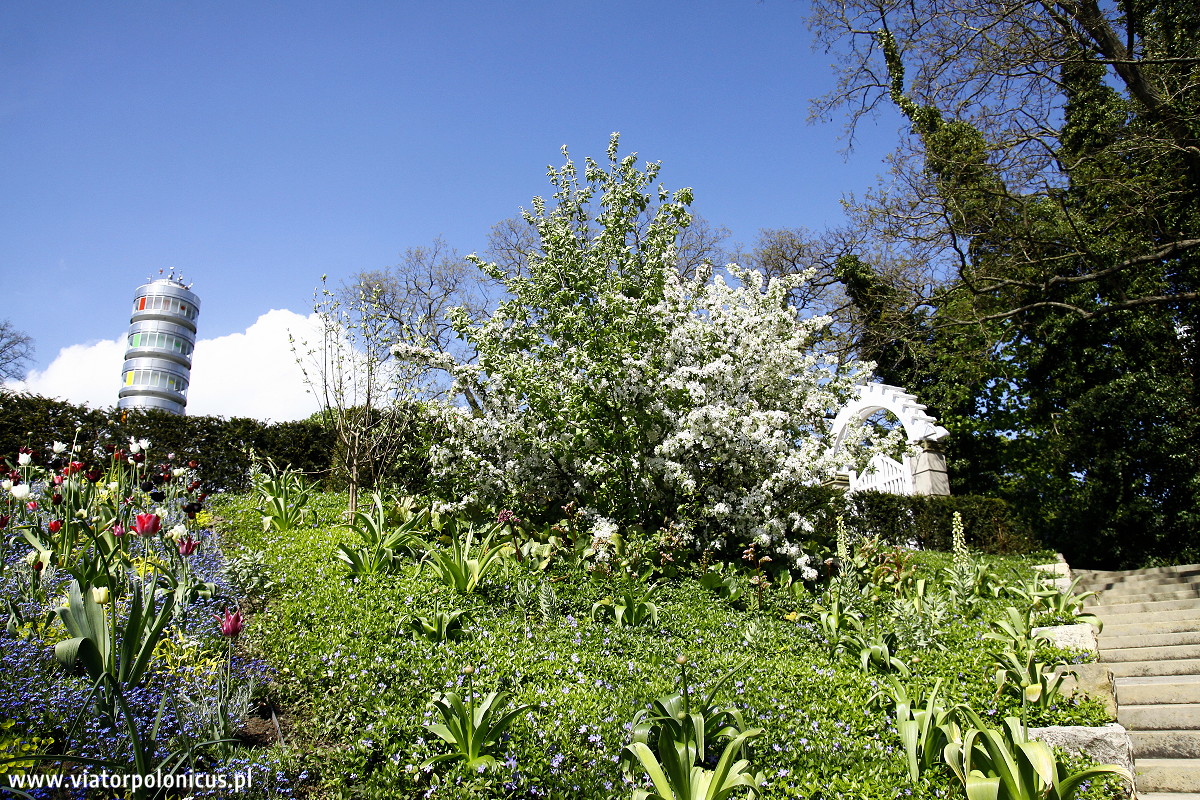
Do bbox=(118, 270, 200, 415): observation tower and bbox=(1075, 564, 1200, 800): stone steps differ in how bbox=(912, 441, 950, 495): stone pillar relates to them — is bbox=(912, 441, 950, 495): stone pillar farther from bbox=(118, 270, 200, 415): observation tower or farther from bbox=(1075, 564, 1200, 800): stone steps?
bbox=(118, 270, 200, 415): observation tower

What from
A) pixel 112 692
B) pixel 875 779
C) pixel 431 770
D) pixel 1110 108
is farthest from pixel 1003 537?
pixel 112 692

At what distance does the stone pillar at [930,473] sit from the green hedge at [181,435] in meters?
9.69

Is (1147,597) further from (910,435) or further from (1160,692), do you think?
(910,435)

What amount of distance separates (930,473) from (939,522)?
1423 mm

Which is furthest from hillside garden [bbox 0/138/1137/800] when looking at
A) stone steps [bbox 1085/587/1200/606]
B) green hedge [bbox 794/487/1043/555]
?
green hedge [bbox 794/487/1043/555]

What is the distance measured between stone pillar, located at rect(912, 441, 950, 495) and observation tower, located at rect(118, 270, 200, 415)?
162ft

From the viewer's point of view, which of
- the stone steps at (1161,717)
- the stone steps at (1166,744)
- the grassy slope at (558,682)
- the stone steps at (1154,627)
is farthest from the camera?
the stone steps at (1154,627)

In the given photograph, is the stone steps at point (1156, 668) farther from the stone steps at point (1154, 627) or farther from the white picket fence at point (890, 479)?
the white picket fence at point (890, 479)

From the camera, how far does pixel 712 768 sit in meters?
2.96

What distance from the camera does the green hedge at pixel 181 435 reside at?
779 centimetres

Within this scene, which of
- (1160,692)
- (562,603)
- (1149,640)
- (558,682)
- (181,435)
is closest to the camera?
(558,682)

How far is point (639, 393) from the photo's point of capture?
5996mm

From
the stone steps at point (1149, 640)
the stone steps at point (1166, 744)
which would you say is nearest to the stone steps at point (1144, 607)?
the stone steps at point (1149, 640)

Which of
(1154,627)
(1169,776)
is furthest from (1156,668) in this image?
(1169,776)
